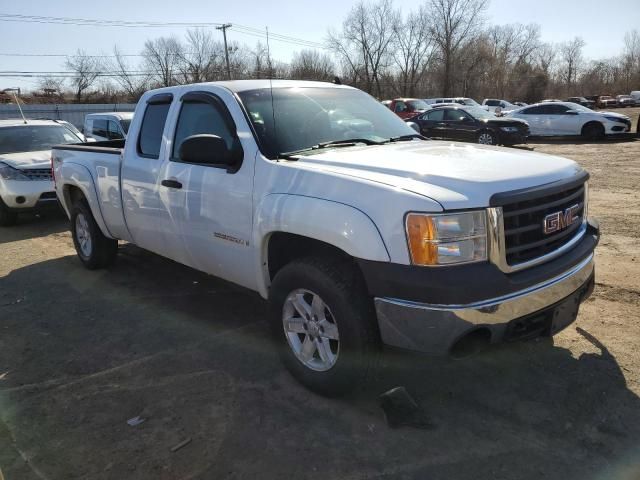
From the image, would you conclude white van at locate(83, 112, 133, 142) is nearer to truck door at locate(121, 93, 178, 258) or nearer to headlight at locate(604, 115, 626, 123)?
truck door at locate(121, 93, 178, 258)

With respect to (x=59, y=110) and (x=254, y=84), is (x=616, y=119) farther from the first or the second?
(x=59, y=110)

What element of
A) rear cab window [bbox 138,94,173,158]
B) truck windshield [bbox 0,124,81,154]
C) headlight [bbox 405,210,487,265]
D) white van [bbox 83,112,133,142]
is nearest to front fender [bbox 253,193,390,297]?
headlight [bbox 405,210,487,265]

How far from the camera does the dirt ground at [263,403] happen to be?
2.70 metres

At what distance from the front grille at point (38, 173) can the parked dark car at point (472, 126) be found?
44.3 feet

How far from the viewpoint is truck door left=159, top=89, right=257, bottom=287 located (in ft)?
11.7

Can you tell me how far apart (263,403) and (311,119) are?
2.04 m

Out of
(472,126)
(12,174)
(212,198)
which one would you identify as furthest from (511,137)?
(212,198)

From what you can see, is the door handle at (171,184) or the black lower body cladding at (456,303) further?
the door handle at (171,184)

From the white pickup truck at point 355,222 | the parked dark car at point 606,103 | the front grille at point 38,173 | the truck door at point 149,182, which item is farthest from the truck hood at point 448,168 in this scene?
the parked dark car at point 606,103

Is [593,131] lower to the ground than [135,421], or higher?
higher

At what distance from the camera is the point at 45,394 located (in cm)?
349

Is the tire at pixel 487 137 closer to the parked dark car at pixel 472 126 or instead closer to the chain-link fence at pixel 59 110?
the parked dark car at pixel 472 126

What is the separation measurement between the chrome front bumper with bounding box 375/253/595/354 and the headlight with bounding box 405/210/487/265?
175mm

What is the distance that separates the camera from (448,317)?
8.46ft
